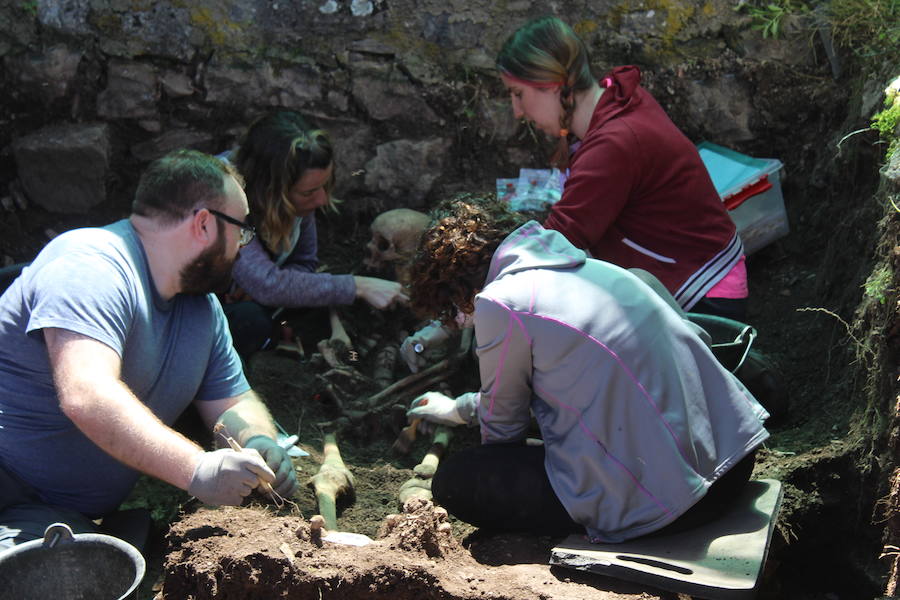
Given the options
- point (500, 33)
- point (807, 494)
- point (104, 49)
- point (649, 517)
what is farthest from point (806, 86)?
point (104, 49)

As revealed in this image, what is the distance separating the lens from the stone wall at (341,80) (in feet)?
17.3

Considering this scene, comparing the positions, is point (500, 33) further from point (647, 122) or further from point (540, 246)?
point (540, 246)

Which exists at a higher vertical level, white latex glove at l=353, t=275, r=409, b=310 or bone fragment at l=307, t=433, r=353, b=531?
white latex glove at l=353, t=275, r=409, b=310

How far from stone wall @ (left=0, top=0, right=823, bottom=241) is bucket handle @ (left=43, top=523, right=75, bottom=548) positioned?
3.24m

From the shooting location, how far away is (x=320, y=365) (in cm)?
475

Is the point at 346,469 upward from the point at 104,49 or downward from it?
downward

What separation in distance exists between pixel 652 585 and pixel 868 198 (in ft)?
8.37

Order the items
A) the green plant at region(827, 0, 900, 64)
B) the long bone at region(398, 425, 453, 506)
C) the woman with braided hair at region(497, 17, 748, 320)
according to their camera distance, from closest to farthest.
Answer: the long bone at region(398, 425, 453, 506)
the woman with braided hair at region(497, 17, 748, 320)
the green plant at region(827, 0, 900, 64)

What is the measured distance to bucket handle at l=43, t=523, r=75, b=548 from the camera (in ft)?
8.18

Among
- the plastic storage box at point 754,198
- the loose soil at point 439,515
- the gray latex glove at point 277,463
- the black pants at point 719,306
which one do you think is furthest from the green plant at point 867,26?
the gray latex glove at point 277,463

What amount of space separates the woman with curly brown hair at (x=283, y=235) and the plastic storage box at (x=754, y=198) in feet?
6.07

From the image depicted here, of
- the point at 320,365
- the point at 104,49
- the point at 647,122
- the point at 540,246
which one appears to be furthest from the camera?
the point at 104,49

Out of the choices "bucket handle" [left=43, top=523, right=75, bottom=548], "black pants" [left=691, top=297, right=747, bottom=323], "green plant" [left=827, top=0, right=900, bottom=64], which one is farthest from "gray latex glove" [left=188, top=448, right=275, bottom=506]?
"green plant" [left=827, top=0, right=900, bottom=64]

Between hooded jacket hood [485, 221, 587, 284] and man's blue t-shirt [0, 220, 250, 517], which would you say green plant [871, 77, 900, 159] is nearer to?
hooded jacket hood [485, 221, 587, 284]
